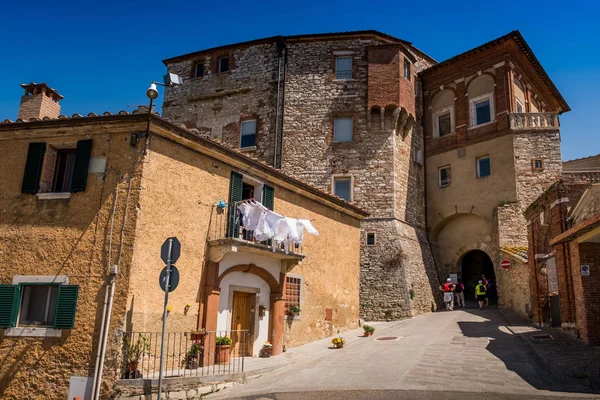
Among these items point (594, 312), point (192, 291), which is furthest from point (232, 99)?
point (594, 312)

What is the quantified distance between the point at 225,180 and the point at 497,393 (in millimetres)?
8690

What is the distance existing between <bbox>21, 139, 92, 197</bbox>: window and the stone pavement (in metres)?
6.27

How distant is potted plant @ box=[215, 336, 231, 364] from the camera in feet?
42.7

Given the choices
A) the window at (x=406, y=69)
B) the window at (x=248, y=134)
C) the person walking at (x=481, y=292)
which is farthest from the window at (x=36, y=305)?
the window at (x=406, y=69)

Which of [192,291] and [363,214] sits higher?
[363,214]

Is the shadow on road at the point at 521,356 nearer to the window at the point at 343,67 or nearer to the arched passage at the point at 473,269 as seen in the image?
the arched passage at the point at 473,269

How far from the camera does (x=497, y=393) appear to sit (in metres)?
9.76

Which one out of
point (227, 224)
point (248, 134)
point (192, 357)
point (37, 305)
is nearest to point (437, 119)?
point (248, 134)

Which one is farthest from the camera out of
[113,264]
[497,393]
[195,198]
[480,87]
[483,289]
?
[480,87]

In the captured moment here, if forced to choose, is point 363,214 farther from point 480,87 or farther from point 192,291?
point 480,87

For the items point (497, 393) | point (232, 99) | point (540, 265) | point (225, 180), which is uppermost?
point (232, 99)

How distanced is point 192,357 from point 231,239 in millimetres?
3118

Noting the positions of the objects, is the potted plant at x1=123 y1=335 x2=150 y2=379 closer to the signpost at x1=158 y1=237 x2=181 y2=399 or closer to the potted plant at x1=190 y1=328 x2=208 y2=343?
the potted plant at x1=190 y1=328 x2=208 y2=343

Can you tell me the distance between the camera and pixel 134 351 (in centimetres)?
1101
